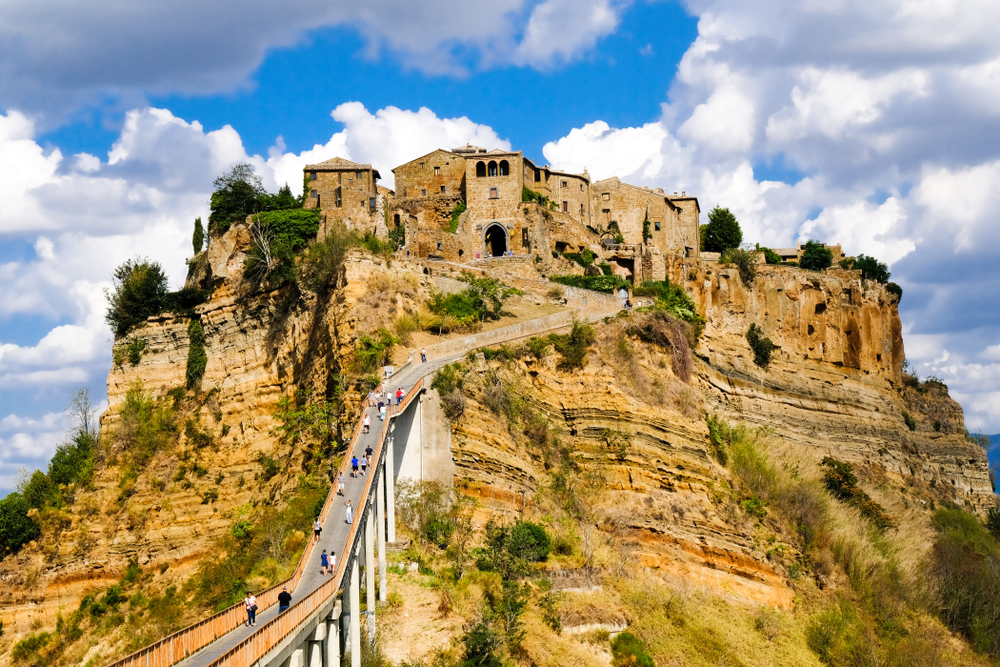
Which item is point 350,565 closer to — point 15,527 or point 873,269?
point 15,527

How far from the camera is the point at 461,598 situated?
4091 centimetres

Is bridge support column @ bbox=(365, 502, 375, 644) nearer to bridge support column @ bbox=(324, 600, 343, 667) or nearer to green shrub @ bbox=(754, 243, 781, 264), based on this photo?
bridge support column @ bbox=(324, 600, 343, 667)

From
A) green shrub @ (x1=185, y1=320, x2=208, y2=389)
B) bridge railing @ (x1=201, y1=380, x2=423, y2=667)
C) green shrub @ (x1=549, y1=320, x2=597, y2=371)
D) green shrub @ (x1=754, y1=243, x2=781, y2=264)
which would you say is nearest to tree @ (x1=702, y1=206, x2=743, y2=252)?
green shrub @ (x1=754, y1=243, x2=781, y2=264)

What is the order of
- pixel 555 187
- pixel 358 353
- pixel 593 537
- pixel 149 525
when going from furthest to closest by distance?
pixel 555 187
pixel 149 525
pixel 358 353
pixel 593 537

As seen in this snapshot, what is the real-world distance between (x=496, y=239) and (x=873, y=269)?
92.2 feet

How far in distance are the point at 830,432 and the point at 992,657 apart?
17.2 meters

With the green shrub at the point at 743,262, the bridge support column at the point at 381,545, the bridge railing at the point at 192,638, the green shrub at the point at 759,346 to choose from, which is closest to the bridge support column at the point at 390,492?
the bridge support column at the point at 381,545

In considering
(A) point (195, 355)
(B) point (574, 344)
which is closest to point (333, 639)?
(B) point (574, 344)

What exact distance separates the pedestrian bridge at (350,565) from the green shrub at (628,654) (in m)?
8.62

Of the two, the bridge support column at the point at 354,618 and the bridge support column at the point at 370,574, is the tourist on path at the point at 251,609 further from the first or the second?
the bridge support column at the point at 370,574

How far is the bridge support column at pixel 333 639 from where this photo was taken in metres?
A: 31.6

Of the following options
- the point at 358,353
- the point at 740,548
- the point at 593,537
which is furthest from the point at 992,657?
the point at 358,353

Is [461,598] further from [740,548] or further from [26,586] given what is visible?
[26,586]

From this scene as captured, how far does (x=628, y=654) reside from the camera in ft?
137
